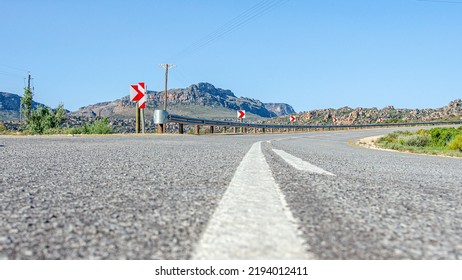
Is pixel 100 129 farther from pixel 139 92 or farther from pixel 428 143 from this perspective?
pixel 428 143

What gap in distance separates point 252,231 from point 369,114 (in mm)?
120562

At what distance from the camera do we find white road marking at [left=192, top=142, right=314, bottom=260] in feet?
3.52

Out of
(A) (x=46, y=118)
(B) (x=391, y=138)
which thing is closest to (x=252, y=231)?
(B) (x=391, y=138)

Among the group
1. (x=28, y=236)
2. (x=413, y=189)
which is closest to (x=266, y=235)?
(x=28, y=236)

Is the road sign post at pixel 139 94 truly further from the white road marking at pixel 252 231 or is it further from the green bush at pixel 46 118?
the green bush at pixel 46 118

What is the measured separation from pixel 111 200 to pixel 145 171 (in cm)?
128

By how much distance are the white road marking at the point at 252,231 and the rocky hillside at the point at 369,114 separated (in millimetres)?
99004

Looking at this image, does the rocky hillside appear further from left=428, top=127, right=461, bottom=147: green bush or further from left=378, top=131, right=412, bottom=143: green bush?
left=378, top=131, right=412, bottom=143: green bush

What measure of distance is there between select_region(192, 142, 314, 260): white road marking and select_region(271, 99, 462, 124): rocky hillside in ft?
325

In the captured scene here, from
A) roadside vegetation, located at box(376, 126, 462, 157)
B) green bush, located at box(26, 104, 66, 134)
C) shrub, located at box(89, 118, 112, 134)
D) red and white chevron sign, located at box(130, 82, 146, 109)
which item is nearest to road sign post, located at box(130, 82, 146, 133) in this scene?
red and white chevron sign, located at box(130, 82, 146, 109)

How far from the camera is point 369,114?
11400 centimetres

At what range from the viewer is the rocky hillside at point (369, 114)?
326ft

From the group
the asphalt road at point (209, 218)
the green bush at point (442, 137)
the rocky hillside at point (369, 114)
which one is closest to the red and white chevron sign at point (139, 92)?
the asphalt road at point (209, 218)

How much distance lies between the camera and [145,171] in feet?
10.5
